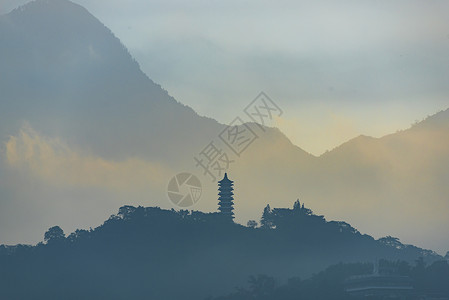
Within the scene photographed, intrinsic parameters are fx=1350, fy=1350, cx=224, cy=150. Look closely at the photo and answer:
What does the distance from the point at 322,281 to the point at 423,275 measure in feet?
47.9

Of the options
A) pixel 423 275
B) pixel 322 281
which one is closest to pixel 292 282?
pixel 322 281

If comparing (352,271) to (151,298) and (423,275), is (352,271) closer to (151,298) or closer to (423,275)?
(423,275)

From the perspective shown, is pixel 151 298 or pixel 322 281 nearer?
pixel 322 281

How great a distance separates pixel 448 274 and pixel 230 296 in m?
31.0

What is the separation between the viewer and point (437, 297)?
186 meters

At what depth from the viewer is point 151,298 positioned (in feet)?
655

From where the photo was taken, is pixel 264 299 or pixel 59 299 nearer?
pixel 264 299

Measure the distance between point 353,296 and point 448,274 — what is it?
16.9 m

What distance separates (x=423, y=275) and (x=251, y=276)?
2406cm

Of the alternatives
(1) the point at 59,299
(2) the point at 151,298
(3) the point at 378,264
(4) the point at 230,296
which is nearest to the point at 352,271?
(3) the point at 378,264

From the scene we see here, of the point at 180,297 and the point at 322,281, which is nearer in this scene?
the point at 322,281

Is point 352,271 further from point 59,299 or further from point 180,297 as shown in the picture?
point 59,299

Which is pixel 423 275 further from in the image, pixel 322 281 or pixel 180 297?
pixel 180 297

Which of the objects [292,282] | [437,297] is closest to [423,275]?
[437,297]
